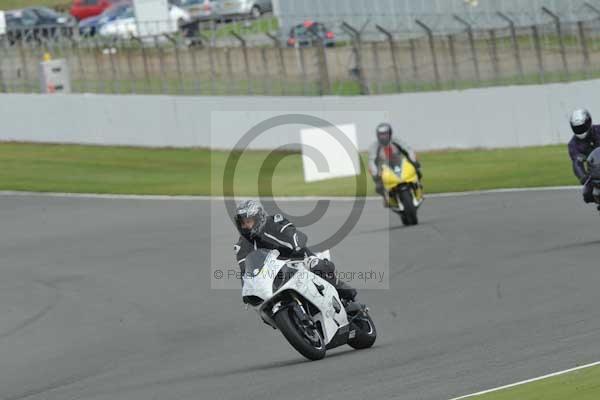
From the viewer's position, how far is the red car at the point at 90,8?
68.6 meters

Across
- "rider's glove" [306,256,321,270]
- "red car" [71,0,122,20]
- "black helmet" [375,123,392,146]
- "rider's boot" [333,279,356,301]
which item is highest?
"rider's glove" [306,256,321,270]

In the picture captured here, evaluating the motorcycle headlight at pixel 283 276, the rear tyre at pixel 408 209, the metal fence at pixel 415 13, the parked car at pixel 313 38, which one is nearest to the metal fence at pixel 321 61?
the parked car at pixel 313 38

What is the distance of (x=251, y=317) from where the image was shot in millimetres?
15477

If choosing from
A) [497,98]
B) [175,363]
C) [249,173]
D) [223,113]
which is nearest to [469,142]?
[497,98]

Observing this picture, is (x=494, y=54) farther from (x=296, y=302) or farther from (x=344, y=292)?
(x=296, y=302)

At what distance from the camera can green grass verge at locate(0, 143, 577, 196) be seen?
94.8 ft

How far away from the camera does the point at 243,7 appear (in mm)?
58750

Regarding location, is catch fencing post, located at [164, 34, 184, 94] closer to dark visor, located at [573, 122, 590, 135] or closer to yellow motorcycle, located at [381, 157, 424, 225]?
yellow motorcycle, located at [381, 157, 424, 225]

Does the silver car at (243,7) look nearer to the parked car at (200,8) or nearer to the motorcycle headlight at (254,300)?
the parked car at (200,8)

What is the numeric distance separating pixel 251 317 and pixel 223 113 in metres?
24.0

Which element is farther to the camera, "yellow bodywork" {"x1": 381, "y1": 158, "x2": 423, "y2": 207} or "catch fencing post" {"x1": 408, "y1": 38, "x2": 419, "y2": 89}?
"catch fencing post" {"x1": 408, "y1": 38, "x2": 419, "y2": 89}

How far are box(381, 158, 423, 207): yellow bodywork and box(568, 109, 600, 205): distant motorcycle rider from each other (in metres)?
4.72

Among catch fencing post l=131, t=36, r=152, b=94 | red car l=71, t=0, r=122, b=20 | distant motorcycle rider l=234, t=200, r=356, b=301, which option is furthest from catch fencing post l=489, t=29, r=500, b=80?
red car l=71, t=0, r=122, b=20

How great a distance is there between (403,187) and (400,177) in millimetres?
173
